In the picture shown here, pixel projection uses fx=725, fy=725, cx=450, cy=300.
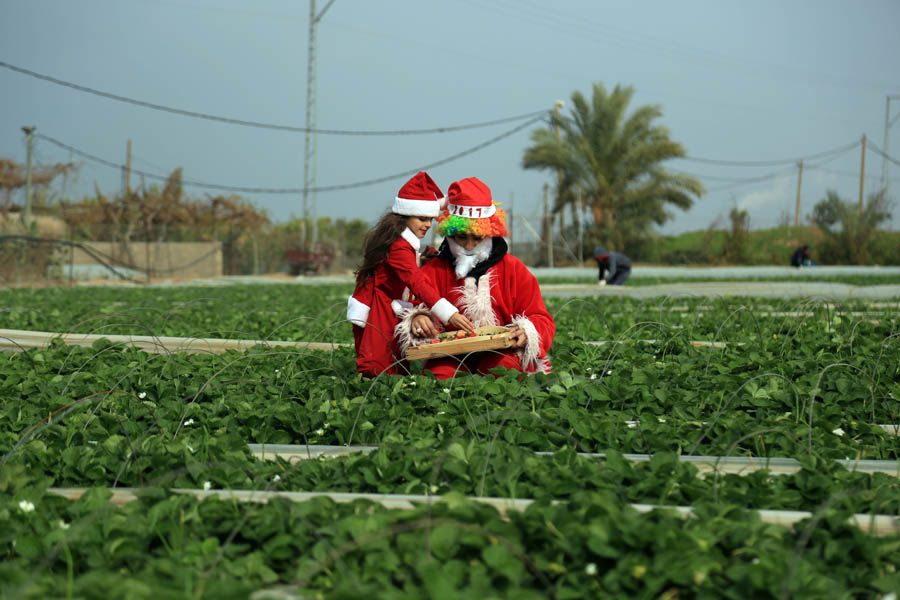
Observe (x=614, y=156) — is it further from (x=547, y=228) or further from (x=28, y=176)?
(x=28, y=176)

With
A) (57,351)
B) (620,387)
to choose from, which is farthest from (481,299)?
(57,351)

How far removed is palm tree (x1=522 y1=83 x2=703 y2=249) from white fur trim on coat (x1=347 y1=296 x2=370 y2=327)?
77.4ft

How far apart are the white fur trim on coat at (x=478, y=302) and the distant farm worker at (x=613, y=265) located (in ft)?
35.9

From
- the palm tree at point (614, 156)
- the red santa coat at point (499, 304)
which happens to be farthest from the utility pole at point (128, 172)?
the red santa coat at point (499, 304)

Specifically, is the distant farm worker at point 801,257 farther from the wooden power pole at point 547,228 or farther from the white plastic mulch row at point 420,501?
the white plastic mulch row at point 420,501

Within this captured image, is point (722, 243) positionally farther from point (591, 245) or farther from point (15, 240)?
point (15, 240)

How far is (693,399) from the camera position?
3.26 m

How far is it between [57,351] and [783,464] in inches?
172

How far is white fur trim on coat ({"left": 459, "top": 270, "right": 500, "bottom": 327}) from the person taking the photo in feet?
12.4

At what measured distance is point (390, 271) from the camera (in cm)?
396

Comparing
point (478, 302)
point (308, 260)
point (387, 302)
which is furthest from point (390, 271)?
point (308, 260)

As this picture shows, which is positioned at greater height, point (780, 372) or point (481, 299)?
point (481, 299)

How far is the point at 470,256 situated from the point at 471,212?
244 millimetres

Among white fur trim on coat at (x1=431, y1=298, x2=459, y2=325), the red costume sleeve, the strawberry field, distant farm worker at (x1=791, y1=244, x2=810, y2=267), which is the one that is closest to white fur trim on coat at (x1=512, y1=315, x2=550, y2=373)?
the strawberry field
